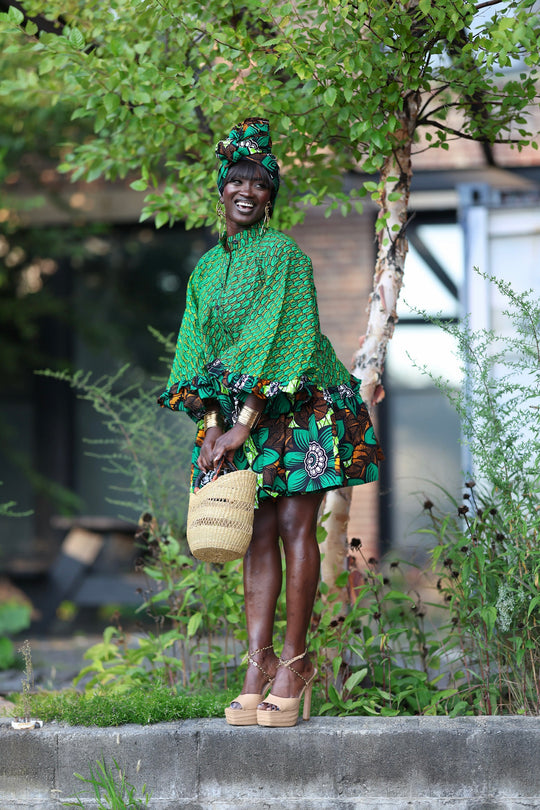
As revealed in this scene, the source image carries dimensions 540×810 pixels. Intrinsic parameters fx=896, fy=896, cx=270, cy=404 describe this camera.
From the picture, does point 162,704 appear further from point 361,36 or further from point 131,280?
point 131,280

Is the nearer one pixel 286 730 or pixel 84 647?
pixel 286 730

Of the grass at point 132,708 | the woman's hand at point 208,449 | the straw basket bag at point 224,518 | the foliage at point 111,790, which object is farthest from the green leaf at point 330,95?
the foliage at point 111,790

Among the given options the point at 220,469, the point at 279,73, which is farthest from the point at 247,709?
the point at 279,73

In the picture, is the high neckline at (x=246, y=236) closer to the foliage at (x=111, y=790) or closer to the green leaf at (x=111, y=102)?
the green leaf at (x=111, y=102)

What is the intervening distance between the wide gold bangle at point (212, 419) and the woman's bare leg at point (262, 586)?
1.04 feet

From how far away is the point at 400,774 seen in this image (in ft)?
9.36

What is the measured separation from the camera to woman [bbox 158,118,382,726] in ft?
9.56

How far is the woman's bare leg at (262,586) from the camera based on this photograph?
9.98ft

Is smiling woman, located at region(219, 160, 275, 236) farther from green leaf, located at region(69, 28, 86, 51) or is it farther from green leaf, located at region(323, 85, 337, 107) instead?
green leaf, located at region(69, 28, 86, 51)

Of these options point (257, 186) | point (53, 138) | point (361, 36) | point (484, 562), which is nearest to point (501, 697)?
point (484, 562)

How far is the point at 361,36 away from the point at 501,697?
8.06ft

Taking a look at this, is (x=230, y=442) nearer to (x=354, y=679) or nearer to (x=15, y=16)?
(x=354, y=679)

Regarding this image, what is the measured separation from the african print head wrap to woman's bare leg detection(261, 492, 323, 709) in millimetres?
1100

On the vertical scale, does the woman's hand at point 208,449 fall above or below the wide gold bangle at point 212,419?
below
